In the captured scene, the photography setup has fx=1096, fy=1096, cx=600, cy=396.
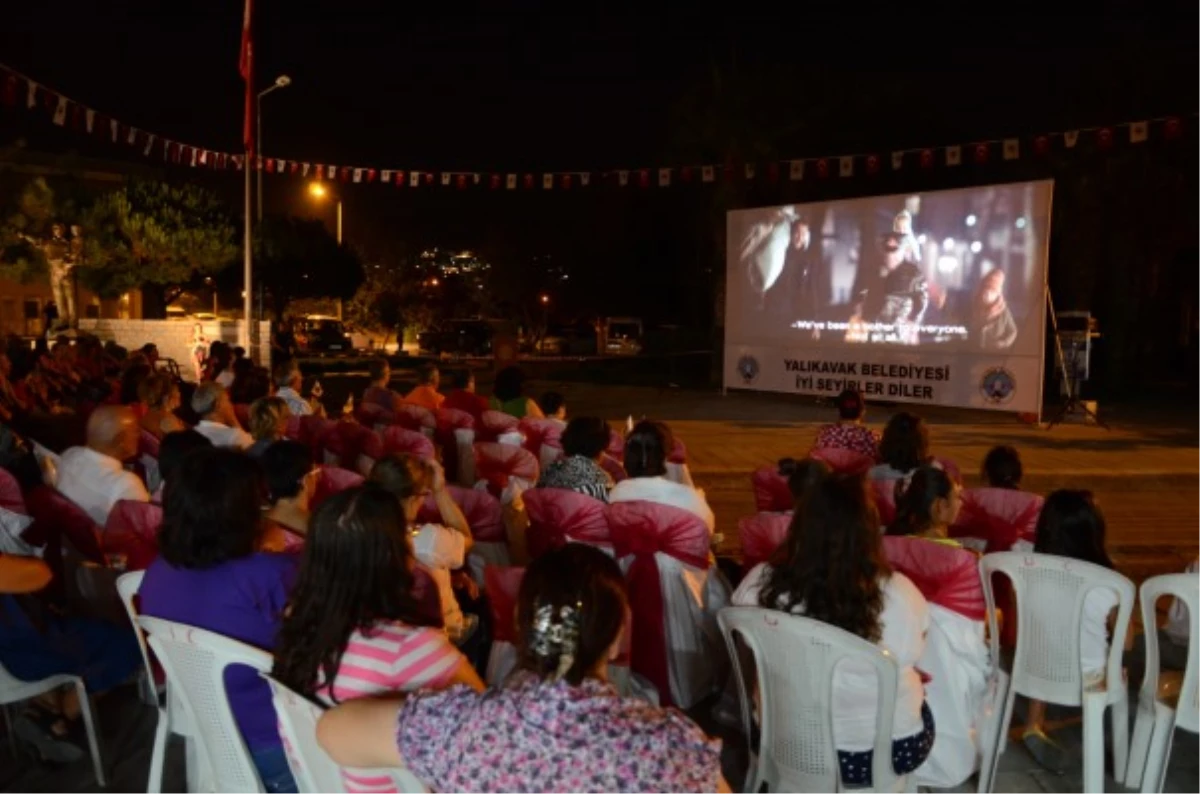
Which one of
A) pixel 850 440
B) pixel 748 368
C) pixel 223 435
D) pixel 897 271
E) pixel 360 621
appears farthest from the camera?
pixel 748 368

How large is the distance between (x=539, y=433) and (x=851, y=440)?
212 cm

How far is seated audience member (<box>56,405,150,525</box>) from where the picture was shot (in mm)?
4801

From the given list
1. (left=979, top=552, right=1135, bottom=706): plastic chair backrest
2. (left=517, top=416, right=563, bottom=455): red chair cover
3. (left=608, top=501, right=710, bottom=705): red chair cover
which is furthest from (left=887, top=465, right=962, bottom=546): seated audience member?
(left=517, top=416, right=563, bottom=455): red chair cover

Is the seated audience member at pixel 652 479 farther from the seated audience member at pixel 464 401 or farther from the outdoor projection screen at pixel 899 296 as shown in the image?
the outdoor projection screen at pixel 899 296

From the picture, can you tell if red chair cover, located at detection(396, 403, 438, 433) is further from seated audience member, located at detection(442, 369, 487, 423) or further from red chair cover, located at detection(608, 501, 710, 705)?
red chair cover, located at detection(608, 501, 710, 705)

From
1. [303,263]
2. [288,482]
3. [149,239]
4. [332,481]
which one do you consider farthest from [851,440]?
[303,263]

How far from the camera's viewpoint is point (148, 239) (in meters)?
25.5

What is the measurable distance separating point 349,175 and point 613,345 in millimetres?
20871

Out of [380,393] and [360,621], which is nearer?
[360,621]

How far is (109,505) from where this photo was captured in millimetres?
4789

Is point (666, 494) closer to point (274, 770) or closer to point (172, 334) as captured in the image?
point (274, 770)

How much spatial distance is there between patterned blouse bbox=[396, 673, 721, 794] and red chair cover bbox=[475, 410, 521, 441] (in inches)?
227

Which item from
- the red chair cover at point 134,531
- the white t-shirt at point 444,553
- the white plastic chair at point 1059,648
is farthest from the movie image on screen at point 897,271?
the red chair cover at point 134,531

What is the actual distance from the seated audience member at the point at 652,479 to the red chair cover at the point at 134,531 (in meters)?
1.88
